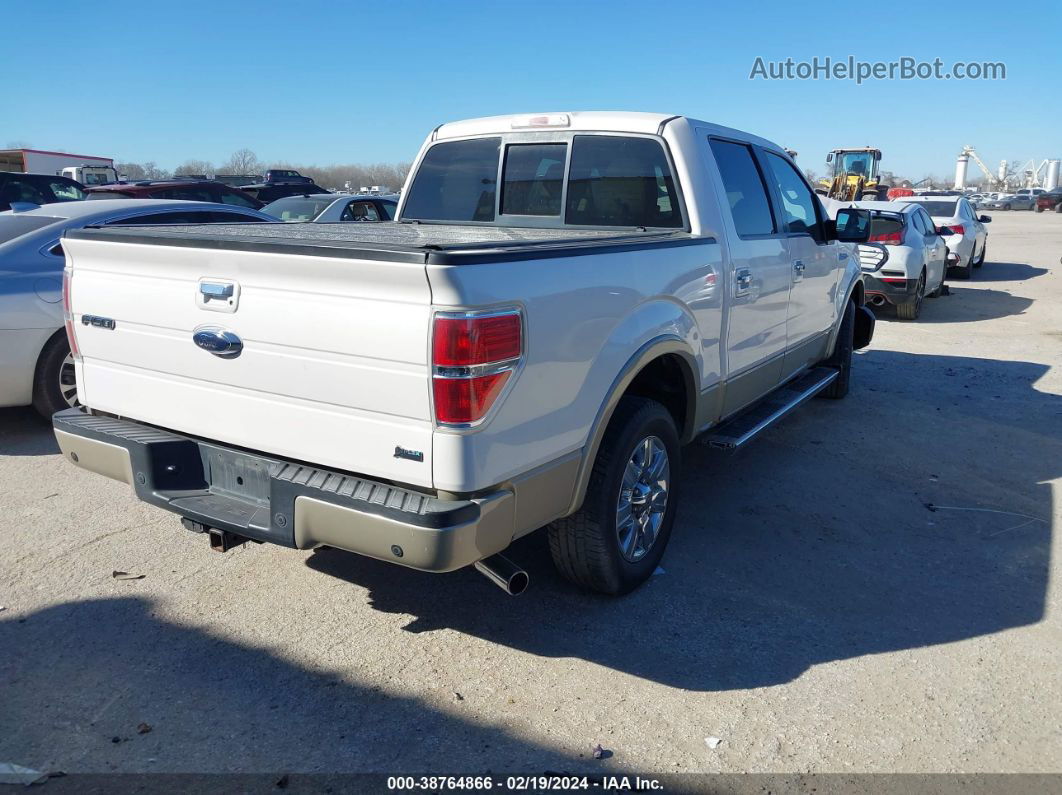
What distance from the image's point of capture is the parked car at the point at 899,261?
1152cm

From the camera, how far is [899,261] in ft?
37.7

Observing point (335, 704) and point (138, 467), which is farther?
point (138, 467)

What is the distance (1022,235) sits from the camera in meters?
32.6

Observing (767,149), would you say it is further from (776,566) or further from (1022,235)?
(1022,235)

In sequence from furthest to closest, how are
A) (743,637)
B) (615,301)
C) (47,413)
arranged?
(47,413) < (743,637) < (615,301)

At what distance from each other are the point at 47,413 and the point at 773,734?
17.8 ft

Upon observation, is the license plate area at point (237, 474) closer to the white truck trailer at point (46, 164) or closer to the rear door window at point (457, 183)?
the rear door window at point (457, 183)

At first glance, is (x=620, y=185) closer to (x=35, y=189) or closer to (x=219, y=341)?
(x=219, y=341)

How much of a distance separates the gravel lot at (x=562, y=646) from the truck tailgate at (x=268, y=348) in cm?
92

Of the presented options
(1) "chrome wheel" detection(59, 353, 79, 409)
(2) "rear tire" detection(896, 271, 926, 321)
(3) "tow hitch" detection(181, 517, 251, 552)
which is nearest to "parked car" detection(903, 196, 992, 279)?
(2) "rear tire" detection(896, 271, 926, 321)

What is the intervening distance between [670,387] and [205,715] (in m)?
2.51

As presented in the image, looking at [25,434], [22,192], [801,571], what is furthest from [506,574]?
[22,192]

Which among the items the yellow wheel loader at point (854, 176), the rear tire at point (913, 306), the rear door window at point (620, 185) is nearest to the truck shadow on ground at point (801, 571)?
the rear door window at point (620, 185)

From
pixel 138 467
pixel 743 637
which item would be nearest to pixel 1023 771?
pixel 743 637
